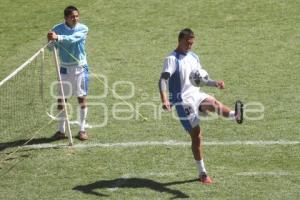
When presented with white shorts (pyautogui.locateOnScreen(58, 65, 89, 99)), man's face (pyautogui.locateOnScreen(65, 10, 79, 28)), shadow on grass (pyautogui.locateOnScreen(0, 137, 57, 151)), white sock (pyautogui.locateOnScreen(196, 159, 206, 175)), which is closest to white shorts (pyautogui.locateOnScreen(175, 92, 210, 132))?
white sock (pyautogui.locateOnScreen(196, 159, 206, 175))

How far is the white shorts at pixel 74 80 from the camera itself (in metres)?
12.5

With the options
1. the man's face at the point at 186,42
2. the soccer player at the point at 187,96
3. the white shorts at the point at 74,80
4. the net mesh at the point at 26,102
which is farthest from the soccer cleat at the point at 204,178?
the net mesh at the point at 26,102

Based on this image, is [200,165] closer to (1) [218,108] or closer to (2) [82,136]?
(1) [218,108]

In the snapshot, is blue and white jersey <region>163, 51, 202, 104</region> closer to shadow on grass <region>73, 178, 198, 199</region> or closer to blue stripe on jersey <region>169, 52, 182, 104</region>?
blue stripe on jersey <region>169, 52, 182, 104</region>

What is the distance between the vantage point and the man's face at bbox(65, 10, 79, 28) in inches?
480

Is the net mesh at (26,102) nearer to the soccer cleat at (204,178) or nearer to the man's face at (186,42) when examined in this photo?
the man's face at (186,42)

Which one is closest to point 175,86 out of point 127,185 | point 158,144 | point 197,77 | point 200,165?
point 197,77

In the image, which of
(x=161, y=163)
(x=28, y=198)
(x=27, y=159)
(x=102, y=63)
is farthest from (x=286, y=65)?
(x=28, y=198)

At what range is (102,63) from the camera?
54.9 ft

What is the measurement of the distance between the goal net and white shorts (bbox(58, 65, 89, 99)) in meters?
0.34

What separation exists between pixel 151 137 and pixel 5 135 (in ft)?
8.77

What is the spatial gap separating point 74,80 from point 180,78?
2633mm

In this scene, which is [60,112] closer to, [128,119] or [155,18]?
[128,119]

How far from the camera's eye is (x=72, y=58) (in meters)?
12.4
